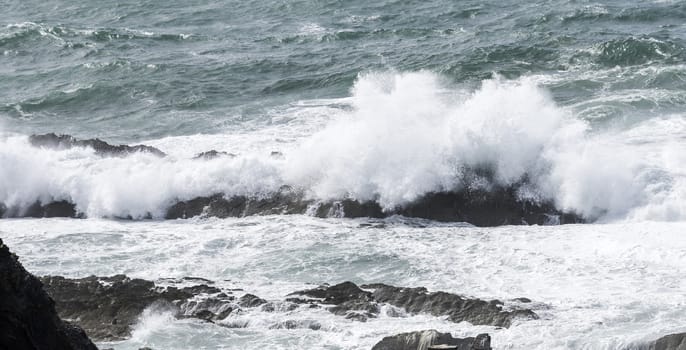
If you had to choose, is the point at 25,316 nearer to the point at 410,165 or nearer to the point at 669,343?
the point at 669,343

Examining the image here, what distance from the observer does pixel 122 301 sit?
1518 cm

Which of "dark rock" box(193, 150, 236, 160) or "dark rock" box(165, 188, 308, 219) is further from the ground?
"dark rock" box(193, 150, 236, 160)

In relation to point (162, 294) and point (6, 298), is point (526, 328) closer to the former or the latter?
point (162, 294)

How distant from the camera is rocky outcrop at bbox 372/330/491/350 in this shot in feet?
39.2

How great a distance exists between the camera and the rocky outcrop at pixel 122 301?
14688 mm

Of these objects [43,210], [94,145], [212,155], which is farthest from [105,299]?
[94,145]

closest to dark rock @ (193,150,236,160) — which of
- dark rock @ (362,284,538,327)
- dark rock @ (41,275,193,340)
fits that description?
dark rock @ (41,275,193,340)

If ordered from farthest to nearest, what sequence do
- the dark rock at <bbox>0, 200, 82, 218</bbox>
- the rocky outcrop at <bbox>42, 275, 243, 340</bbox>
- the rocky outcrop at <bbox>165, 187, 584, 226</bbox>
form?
the dark rock at <bbox>0, 200, 82, 218</bbox>, the rocky outcrop at <bbox>165, 187, 584, 226</bbox>, the rocky outcrop at <bbox>42, 275, 243, 340</bbox>

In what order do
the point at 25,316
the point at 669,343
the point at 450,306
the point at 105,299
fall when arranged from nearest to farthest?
1. the point at 25,316
2. the point at 669,343
3. the point at 450,306
4. the point at 105,299

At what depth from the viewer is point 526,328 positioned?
13781 mm

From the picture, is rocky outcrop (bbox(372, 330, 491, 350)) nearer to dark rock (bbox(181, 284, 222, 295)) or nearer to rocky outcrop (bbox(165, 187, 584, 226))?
dark rock (bbox(181, 284, 222, 295))

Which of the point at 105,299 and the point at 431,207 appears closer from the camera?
the point at 105,299

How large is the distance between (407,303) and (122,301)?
13.3ft

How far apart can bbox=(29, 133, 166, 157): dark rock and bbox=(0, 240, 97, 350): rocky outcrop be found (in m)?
12.2
